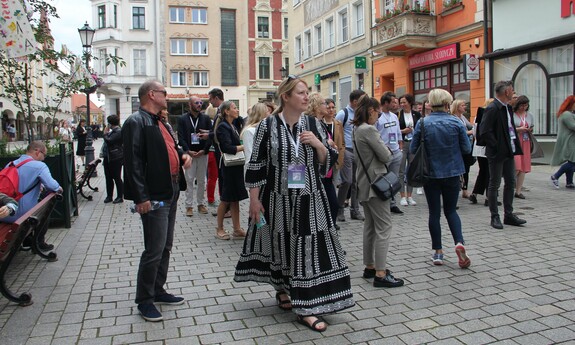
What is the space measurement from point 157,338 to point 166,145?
4.83ft

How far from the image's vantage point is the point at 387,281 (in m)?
4.77

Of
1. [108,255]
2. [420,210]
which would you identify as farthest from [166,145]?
[420,210]

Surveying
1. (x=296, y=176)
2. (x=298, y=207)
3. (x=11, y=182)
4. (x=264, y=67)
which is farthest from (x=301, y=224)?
(x=264, y=67)

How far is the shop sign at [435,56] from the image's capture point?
1806 cm

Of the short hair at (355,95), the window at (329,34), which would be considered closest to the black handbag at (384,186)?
the short hair at (355,95)

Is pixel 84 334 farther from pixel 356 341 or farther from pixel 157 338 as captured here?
pixel 356 341

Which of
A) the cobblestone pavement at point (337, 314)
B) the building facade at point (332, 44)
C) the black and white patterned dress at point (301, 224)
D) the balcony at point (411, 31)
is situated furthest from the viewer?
the building facade at point (332, 44)

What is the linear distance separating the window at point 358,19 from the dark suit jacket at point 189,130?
1750 centimetres

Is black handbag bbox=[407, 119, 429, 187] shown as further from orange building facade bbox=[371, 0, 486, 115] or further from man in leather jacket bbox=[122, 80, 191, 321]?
orange building facade bbox=[371, 0, 486, 115]

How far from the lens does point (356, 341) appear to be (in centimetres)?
362

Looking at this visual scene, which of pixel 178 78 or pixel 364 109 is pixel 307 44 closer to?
pixel 178 78

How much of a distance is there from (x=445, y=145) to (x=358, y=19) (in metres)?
21.1

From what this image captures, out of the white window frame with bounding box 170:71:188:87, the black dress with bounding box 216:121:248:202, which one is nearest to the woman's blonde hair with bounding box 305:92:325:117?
the black dress with bounding box 216:121:248:202

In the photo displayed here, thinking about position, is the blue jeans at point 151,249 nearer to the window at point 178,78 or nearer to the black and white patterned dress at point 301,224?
the black and white patterned dress at point 301,224
